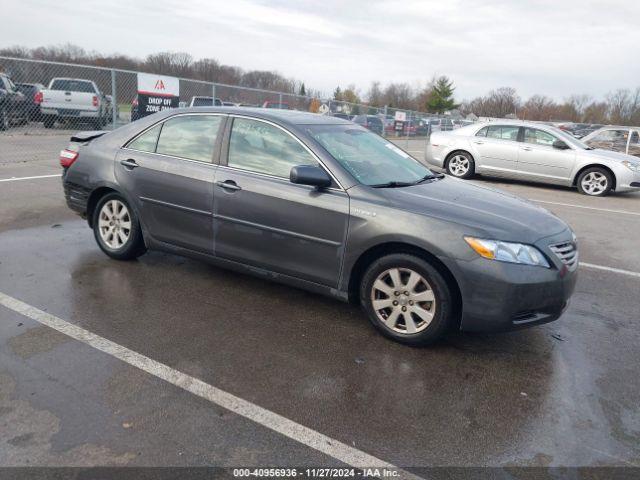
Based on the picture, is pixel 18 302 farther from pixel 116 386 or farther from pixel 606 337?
pixel 606 337

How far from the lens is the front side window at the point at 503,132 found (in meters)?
12.2

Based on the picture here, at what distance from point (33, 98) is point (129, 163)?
14.2 meters

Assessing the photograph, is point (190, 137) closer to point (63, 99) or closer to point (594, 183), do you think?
point (594, 183)

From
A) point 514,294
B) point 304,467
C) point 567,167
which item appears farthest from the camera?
point 567,167

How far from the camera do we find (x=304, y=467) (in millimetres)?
2494

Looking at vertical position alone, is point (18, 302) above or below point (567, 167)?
below

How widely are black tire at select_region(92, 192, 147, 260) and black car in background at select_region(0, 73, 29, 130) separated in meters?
12.2

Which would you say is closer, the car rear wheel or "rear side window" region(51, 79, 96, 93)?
the car rear wheel

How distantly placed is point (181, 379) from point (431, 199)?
7.07 ft

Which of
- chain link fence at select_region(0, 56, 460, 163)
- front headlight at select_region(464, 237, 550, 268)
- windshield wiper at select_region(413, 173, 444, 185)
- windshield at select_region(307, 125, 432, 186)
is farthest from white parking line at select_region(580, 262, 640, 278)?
chain link fence at select_region(0, 56, 460, 163)

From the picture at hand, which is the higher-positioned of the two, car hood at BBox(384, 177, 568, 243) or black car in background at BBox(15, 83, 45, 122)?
black car in background at BBox(15, 83, 45, 122)

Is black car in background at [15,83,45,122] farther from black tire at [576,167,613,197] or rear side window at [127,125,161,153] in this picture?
black tire at [576,167,613,197]

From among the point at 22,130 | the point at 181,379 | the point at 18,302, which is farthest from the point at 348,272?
the point at 22,130

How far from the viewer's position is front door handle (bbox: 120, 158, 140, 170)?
480cm
